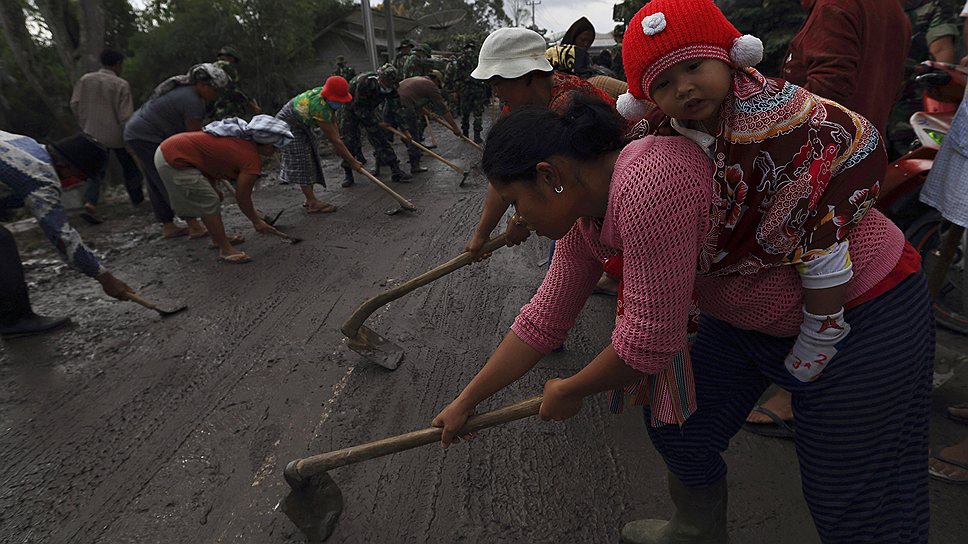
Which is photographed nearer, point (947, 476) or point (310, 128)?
point (947, 476)

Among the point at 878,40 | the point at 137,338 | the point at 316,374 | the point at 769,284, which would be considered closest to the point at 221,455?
the point at 316,374

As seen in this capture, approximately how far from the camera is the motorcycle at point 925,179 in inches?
95.0

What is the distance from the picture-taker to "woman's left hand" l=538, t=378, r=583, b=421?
1.37 meters

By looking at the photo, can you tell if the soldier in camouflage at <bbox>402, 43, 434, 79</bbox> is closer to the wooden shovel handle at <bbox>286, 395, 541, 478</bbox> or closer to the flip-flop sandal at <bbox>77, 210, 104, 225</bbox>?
the flip-flop sandal at <bbox>77, 210, 104, 225</bbox>

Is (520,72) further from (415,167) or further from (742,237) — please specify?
(415,167)

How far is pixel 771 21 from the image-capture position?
16.1ft

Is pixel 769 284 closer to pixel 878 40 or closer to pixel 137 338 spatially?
pixel 878 40

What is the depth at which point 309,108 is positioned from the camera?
595 cm

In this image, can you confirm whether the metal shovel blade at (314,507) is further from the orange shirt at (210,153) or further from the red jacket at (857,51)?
the orange shirt at (210,153)

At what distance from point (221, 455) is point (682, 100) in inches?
97.6

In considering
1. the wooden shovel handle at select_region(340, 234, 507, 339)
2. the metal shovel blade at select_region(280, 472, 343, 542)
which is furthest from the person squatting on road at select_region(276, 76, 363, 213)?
the metal shovel blade at select_region(280, 472, 343, 542)

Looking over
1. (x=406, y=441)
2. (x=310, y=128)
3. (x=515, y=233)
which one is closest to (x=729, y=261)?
(x=406, y=441)

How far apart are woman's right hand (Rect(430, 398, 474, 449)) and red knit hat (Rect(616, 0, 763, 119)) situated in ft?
3.51

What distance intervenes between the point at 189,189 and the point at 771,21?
5.58m
